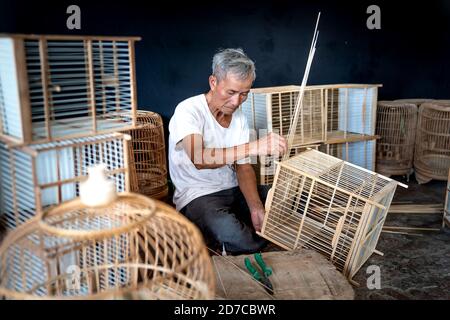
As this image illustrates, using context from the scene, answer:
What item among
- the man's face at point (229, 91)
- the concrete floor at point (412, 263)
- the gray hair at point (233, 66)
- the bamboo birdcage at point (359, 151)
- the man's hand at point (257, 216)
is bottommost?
the concrete floor at point (412, 263)

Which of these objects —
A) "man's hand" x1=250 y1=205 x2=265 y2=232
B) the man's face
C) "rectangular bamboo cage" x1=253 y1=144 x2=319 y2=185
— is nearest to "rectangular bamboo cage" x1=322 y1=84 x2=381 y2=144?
"rectangular bamboo cage" x1=253 y1=144 x2=319 y2=185

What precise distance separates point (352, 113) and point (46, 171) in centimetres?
302

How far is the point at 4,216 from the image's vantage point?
5.14 feet

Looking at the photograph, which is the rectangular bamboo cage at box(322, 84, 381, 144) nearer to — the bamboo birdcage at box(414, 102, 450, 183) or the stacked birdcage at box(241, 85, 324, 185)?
the stacked birdcage at box(241, 85, 324, 185)

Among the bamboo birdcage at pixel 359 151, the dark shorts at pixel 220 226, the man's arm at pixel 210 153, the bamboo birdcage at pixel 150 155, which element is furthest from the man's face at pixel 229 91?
the bamboo birdcage at pixel 359 151

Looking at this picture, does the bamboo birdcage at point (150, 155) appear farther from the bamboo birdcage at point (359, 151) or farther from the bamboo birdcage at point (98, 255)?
the bamboo birdcage at point (98, 255)

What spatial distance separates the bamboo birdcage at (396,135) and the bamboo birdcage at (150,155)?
2.04 m

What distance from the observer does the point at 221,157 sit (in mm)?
2275

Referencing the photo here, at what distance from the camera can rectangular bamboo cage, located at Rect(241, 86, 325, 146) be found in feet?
10.9

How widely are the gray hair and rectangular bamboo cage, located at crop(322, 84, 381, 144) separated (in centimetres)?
159

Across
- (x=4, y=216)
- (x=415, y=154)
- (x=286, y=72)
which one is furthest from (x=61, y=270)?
(x=415, y=154)

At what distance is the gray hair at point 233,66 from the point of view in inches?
88.7

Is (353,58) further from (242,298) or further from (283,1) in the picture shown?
(242,298)

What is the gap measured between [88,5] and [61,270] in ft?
7.77
